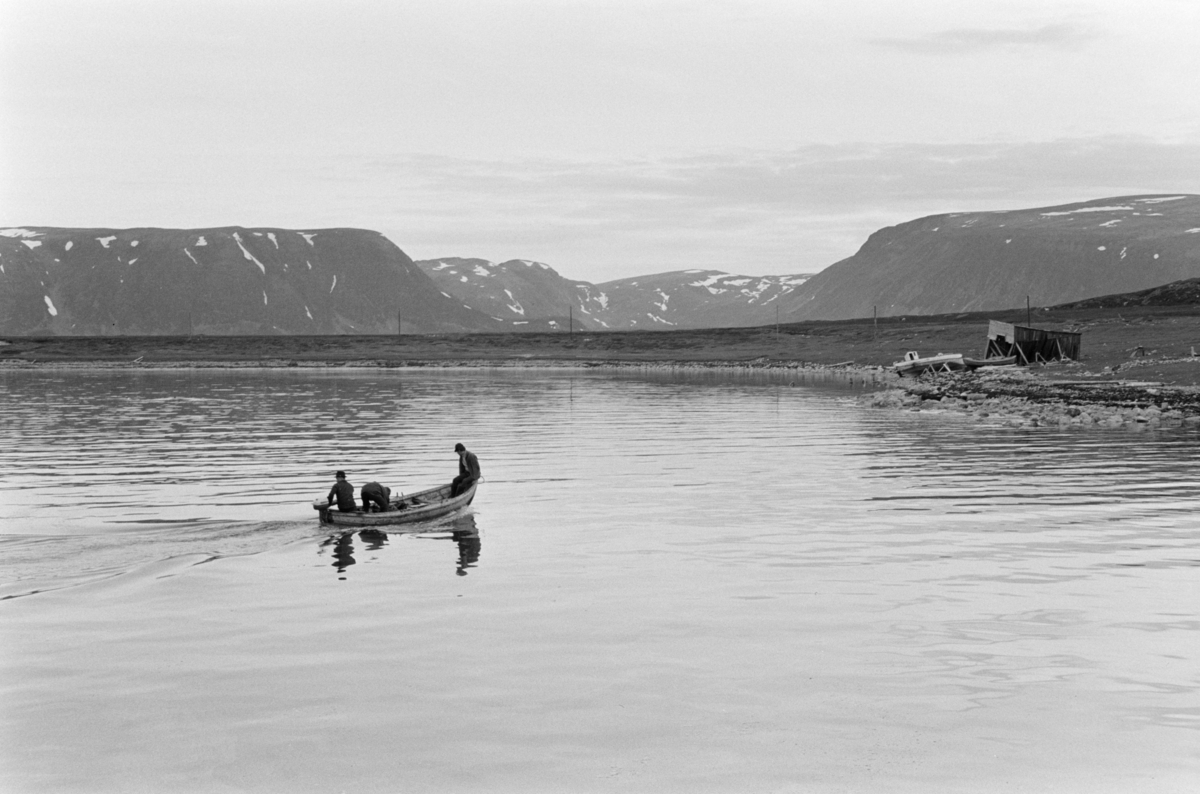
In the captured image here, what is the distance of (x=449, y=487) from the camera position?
30.3 meters

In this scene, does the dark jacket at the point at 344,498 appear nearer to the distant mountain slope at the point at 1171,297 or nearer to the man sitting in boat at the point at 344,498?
the man sitting in boat at the point at 344,498

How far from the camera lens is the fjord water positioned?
1238 centimetres

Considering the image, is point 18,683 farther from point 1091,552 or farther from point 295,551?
point 1091,552

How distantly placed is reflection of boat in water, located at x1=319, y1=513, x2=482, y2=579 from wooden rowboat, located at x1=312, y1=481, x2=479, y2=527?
23cm

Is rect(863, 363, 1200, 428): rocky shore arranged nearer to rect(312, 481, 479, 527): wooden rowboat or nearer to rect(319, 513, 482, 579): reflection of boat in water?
rect(312, 481, 479, 527): wooden rowboat

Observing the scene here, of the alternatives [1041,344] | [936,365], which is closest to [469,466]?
[936,365]

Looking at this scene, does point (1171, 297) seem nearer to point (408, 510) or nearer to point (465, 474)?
point (465, 474)

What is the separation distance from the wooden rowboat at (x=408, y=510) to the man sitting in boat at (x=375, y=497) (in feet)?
0.61

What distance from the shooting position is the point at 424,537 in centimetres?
2712

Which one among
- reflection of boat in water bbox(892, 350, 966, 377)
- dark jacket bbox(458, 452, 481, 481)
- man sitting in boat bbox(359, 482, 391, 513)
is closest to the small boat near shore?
reflection of boat in water bbox(892, 350, 966, 377)

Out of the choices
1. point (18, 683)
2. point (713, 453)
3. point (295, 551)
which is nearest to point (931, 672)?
point (18, 683)

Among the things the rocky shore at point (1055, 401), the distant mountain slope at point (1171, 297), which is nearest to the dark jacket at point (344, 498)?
the rocky shore at point (1055, 401)

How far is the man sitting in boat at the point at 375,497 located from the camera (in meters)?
27.5

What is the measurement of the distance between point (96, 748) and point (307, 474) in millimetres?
26558
